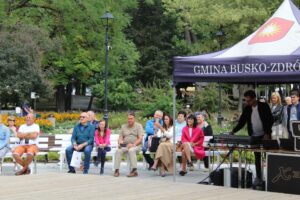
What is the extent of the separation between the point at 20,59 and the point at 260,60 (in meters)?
23.3

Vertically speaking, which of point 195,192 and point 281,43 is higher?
point 281,43

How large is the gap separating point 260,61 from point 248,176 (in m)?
2.37

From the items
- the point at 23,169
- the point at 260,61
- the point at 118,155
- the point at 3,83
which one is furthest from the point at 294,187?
the point at 3,83

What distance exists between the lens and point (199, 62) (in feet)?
36.1

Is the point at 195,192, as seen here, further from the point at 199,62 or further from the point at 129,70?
the point at 129,70

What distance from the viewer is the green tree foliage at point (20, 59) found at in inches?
1244

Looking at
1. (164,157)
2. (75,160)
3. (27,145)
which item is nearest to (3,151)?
(27,145)

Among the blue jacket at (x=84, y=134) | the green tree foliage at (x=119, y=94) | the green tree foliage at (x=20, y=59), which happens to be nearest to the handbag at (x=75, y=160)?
the blue jacket at (x=84, y=134)

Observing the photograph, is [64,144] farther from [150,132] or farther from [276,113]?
[276,113]

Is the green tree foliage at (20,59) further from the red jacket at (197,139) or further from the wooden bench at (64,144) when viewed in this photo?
the red jacket at (197,139)

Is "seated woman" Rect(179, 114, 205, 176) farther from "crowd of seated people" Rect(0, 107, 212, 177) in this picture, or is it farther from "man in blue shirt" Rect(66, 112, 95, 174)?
"man in blue shirt" Rect(66, 112, 95, 174)

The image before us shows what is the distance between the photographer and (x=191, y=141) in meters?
13.7

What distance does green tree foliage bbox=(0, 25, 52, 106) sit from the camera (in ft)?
104

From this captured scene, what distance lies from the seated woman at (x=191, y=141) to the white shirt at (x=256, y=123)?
6.93ft
